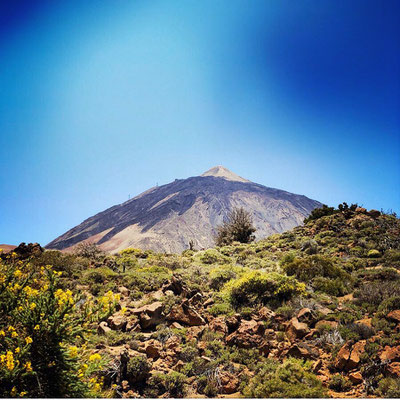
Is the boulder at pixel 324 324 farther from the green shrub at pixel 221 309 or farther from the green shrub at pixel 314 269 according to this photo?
the green shrub at pixel 314 269

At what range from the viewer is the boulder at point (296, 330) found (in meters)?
5.61

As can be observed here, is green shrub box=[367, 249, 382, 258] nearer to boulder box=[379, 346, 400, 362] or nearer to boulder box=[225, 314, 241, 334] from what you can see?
boulder box=[379, 346, 400, 362]

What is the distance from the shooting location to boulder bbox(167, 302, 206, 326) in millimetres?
6598

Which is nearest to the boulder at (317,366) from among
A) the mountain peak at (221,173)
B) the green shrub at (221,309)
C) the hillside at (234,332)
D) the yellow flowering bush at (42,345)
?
the hillside at (234,332)

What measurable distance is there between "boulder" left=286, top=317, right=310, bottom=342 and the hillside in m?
0.02

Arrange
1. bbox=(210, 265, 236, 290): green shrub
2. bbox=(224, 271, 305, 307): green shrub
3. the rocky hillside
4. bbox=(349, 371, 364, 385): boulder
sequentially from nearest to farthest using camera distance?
bbox=(349, 371, 364, 385): boulder → bbox=(224, 271, 305, 307): green shrub → bbox=(210, 265, 236, 290): green shrub → the rocky hillside

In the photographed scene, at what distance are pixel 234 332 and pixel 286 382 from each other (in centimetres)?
196

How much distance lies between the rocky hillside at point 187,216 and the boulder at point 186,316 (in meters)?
59.9

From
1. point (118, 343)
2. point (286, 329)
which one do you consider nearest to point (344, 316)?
point (286, 329)

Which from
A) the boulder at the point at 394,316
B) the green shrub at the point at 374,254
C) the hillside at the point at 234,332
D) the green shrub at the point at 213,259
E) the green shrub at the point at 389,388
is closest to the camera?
the green shrub at the point at 389,388

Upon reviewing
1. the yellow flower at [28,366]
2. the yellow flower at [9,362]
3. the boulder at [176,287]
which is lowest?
the boulder at [176,287]

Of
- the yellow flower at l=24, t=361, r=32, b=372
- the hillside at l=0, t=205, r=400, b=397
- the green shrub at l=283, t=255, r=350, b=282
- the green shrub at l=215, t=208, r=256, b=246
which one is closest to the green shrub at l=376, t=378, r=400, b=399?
the hillside at l=0, t=205, r=400, b=397

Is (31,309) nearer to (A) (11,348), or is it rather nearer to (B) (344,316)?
(A) (11,348)

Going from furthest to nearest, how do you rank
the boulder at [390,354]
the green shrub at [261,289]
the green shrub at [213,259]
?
the green shrub at [213,259]
the green shrub at [261,289]
the boulder at [390,354]
